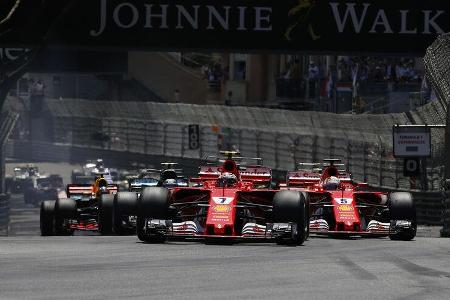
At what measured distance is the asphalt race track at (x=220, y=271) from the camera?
35.8 feet

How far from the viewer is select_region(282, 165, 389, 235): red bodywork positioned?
742 inches

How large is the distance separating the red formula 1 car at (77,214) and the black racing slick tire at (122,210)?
0.73 metres

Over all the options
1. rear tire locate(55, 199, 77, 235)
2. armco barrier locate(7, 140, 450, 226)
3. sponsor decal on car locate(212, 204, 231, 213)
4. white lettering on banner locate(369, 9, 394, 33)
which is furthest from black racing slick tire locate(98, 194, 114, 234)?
white lettering on banner locate(369, 9, 394, 33)

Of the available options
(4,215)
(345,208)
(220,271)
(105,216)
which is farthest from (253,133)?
(220,271)

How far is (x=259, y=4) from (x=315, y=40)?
1165 mm

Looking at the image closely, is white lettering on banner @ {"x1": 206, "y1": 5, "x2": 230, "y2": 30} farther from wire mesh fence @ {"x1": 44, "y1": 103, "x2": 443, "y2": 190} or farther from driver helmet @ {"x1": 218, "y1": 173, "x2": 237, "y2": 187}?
driver helmet @ {"x1": 218, "y1": 173, "x2": 237, "y2": 187}

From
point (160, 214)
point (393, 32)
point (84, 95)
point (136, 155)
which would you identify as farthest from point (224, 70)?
point (160, 214)

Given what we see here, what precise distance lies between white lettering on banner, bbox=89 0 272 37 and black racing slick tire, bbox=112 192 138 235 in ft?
18.5

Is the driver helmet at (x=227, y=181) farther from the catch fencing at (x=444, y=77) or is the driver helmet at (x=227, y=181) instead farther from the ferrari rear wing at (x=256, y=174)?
the catch fencing at (x=444, y=77)

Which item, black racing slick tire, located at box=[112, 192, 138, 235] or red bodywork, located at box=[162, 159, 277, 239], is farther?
black racing slick tire, located at box=[112, 192, 138, 235]

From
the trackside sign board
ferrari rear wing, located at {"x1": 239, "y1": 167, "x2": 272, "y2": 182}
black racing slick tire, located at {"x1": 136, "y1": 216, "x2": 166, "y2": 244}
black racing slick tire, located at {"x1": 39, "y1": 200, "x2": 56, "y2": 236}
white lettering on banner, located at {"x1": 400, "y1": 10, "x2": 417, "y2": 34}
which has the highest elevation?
white lettering on banner, located at {"x1": 400, "y1": 10, "x2": 417, "y2": 34}

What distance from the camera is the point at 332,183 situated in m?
20.0

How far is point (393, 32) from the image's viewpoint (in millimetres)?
26062

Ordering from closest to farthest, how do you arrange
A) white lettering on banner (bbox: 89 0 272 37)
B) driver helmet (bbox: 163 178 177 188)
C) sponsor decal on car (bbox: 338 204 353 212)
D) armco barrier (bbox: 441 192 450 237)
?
sponsor decal on car (bbox: 338 204 353 212) → armco barrier (bbox: 441 192 450 237) → driver helmet (bbox: 163 178 177 188) → white lettering on banner (bbox: 89 0 272 37)
